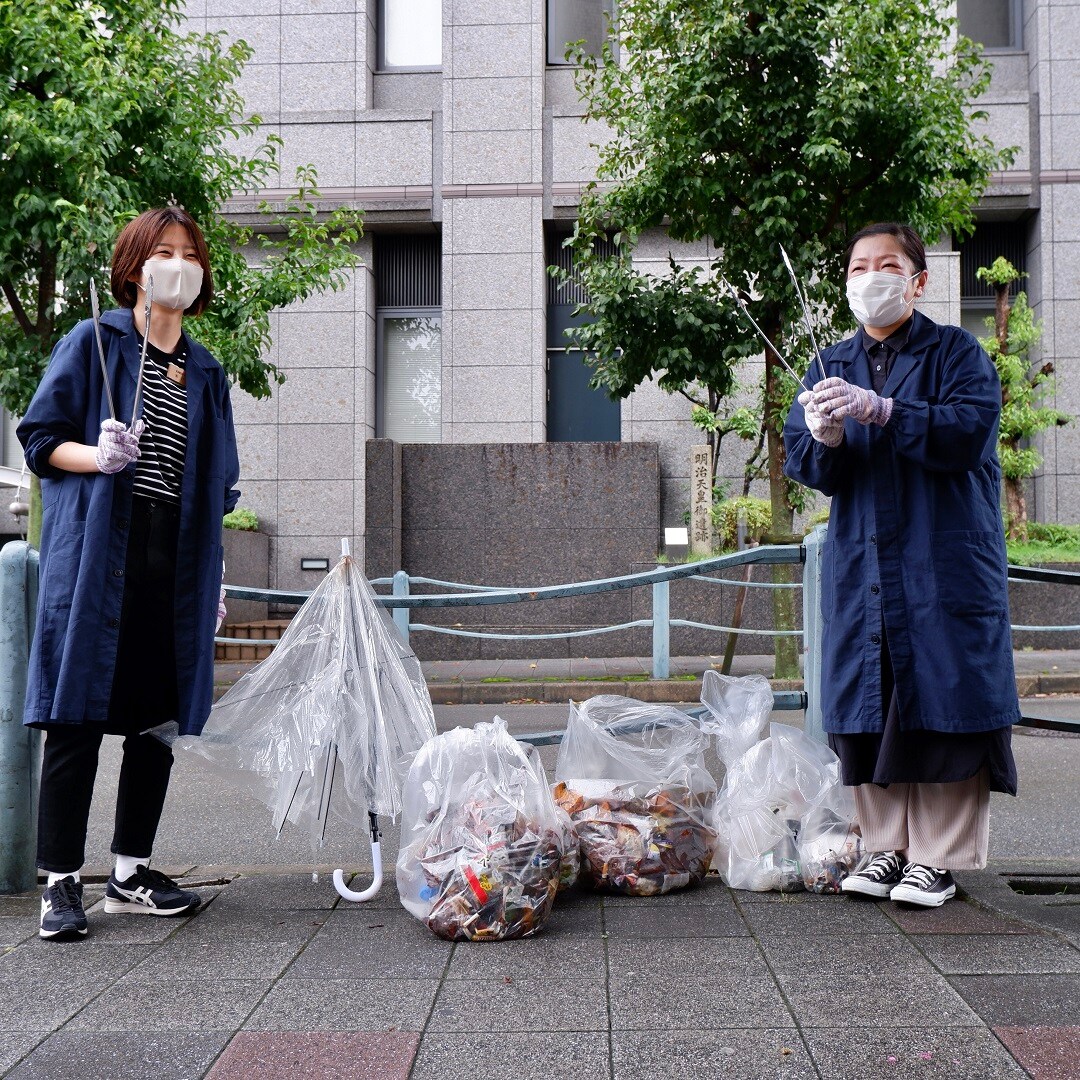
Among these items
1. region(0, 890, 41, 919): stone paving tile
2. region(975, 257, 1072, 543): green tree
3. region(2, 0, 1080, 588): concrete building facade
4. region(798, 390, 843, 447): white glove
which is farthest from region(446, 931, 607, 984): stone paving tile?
region(2, 0, 1080, 588): concrete building facade

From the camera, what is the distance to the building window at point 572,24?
52.0ft

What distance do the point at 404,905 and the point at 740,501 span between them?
10.8 meters

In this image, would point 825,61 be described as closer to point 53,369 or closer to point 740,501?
point 740,501

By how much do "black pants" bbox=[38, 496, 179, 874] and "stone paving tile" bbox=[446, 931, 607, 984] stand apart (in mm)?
1085

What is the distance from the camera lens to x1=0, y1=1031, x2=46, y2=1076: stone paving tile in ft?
7.63

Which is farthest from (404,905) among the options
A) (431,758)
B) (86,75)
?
(86,75)

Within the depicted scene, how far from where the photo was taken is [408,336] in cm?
1627

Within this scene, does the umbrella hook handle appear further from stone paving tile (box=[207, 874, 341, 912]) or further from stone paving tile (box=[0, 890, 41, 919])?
stone paving tile (box=[0, 890, 41, 919])

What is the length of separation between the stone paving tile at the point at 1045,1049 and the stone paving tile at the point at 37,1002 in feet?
6.52

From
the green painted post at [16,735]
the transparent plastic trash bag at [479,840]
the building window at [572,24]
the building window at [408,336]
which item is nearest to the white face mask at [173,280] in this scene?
the green painted post at [16,735]

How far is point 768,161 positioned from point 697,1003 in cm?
810

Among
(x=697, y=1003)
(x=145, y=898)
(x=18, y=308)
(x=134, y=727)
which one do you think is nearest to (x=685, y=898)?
(x=697, y=1003)

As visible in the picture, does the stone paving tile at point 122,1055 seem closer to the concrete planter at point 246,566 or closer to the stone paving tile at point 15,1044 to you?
the stone paving tile at point 15,1044

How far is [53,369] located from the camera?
10.8 ft
